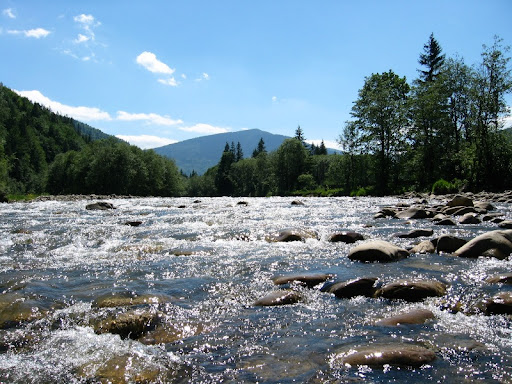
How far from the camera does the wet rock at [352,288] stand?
5.82 meters

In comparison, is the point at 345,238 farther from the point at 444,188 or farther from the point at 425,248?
the point at 444,188

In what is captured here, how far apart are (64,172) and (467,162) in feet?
363

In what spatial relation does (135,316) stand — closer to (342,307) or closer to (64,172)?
(342,307)

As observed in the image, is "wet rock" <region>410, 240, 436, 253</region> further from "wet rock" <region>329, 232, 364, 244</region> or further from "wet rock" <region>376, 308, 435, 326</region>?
"wet rock" <region>376, 308, 435, 326</region>

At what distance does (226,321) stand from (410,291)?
2.93m

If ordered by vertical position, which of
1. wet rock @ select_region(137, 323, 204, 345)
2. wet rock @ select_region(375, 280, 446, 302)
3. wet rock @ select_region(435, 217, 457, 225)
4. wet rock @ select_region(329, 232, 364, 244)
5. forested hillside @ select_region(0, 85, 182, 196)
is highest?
forested hillside @ select_region(0, 85, 182, 196)

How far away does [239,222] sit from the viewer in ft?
51.0

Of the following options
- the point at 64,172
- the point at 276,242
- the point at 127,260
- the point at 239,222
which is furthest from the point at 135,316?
the point at 64,172

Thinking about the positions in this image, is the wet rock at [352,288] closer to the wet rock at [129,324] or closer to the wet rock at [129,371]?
the wet rock at [129,324]

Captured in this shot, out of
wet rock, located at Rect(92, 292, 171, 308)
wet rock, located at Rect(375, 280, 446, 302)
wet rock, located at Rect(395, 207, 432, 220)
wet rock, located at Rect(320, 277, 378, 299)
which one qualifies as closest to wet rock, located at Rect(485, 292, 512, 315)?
wet rock, located at Rect(375, 280, 446, 302)

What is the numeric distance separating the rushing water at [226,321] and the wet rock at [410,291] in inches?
6.4

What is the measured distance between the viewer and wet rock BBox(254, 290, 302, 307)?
5496 mm

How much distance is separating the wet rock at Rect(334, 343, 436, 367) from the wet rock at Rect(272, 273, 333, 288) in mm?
2554

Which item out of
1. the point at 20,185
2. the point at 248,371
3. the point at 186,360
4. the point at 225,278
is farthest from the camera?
the point at 20,185
